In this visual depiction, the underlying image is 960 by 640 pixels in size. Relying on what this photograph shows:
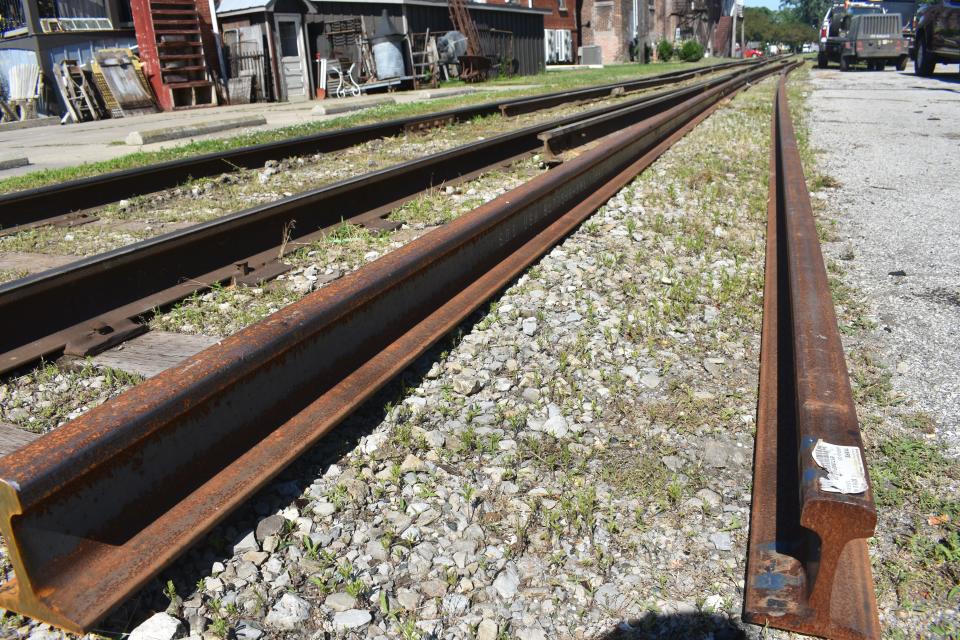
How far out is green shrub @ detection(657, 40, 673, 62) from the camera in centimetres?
5141

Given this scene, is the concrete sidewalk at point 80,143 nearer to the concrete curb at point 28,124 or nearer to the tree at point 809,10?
the concrete curb at point 28,124

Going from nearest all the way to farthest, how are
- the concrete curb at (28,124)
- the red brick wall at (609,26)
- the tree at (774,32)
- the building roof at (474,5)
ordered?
1. the concrete curb at (28,124)
2. the building roof at (474,5)
3. the red brick wall at (609,26)
4. the tree at (774,32)

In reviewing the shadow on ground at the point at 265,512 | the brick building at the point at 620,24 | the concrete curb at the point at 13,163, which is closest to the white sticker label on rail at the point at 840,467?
the shadow on ground at the point at 265,512

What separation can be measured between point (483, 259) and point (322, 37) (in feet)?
69.8

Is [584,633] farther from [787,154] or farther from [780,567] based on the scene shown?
[787,154]

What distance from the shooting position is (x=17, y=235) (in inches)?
201

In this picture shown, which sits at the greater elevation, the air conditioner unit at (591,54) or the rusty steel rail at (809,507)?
the air conditioner unit at (591,54)

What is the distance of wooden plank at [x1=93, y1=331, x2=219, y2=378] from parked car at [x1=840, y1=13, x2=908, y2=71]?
1176 inches

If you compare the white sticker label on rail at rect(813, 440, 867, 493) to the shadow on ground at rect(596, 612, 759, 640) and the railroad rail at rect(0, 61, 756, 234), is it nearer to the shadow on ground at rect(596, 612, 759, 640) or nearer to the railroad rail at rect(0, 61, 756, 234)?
the shadow on ground at rect(596, 612, 759, 640)

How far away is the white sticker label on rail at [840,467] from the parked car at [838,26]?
101 ft

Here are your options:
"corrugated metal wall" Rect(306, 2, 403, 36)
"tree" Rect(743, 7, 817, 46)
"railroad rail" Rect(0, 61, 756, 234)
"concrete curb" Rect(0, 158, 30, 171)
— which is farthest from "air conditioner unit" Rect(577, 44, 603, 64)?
"tree" Rect(743, 7, 817, 46)

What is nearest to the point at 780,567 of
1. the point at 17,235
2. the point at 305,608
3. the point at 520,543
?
the point at 520,543

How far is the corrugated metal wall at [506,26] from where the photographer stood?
85.5 ft

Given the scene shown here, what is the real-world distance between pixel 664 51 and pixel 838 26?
23.2 metres
